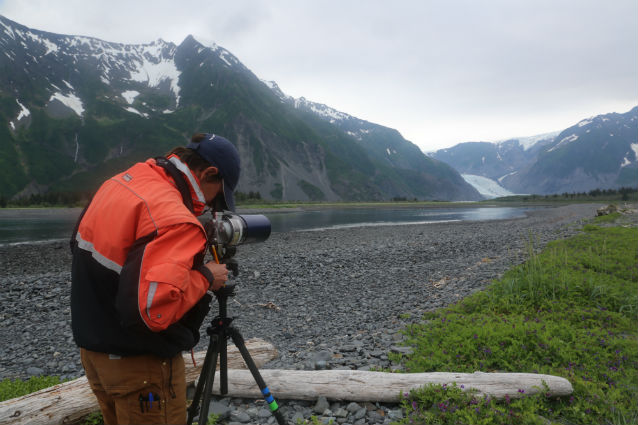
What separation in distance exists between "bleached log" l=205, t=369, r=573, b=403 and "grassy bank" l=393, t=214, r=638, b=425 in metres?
0.13

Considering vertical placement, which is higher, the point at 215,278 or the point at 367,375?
the point at 215,278

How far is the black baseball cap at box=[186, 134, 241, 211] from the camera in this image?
240cm

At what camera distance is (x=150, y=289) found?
67.9 inches

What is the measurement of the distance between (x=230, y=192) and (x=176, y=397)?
1.40 metres

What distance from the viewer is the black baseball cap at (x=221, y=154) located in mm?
2398

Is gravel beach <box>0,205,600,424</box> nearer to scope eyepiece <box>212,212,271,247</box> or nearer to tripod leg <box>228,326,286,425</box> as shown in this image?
tripod leg <box>228,326,286,425</box>

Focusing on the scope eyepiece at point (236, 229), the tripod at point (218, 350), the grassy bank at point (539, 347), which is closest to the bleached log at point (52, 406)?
the tripod at point (218, 350)

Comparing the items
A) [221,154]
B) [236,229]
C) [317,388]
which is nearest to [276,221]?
[317,388]

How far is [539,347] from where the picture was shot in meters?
4.80

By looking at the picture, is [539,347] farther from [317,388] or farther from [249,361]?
[249,361]

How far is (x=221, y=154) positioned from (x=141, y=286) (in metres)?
1.06

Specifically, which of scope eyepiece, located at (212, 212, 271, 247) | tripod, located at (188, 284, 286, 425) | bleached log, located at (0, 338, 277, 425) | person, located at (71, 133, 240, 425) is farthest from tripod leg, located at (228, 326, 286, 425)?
bleached log, located at (0, 338, 277, 425)

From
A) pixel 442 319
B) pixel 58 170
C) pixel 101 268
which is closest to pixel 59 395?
pixel 101 268

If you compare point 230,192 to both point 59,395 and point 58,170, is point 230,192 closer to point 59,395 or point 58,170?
point 59,395
